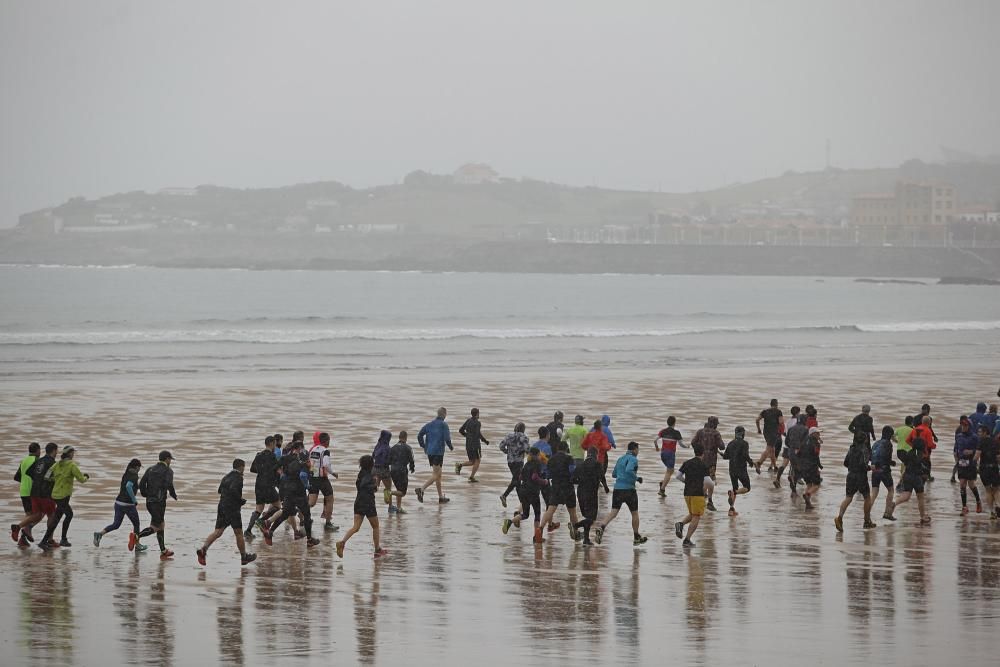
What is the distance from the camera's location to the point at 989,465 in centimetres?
1784

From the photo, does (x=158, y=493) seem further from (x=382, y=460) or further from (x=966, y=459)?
(x=966, y=459)

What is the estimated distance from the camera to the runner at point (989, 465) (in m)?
17.8

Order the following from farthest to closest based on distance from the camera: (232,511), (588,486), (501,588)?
1. (588,486)
2. (232,511)
3. (501,588)

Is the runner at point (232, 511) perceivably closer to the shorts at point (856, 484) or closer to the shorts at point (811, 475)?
the shorts at point (856, 484)

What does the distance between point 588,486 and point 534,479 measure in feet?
2.66

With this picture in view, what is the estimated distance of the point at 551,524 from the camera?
16.8 meters

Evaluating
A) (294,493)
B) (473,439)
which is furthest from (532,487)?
(473,439)

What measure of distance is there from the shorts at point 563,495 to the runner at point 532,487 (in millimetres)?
326

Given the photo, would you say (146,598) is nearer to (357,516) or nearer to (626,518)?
(357,516)

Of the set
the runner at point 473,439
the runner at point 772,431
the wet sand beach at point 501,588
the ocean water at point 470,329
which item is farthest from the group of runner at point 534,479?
the ocean water at point 470,329

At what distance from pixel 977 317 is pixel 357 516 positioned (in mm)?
84585

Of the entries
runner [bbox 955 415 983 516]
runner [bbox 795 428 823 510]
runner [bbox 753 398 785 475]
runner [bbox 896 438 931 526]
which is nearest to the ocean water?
runner [bbox 753 398 785 475]

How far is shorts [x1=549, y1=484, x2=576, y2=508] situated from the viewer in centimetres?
1614

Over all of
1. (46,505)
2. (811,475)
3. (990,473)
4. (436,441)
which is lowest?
(811,475)
